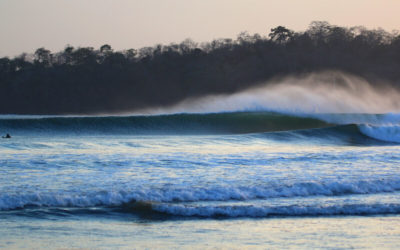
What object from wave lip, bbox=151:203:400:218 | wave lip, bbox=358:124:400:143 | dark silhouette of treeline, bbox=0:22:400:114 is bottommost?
wave lip, bbox=151:203:400:218

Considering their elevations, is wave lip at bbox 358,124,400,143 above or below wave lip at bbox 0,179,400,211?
above

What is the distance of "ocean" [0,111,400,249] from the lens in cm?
862

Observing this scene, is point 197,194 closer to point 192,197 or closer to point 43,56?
point 192,197

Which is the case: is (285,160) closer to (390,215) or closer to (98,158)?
(98,158)

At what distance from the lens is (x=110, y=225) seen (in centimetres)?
934

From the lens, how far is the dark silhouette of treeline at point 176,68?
85.9 meters

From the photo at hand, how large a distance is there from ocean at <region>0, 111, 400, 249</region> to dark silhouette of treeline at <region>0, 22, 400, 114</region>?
67246 millimetres

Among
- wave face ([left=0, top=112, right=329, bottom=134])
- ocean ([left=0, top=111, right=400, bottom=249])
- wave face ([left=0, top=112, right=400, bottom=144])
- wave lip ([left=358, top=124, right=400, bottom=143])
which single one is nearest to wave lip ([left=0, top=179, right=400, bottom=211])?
ocean ([left=0, top=111, right=400, bottom=249])

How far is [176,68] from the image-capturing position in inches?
3625

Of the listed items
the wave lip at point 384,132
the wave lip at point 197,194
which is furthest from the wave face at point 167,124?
the wave lip at point 197,194

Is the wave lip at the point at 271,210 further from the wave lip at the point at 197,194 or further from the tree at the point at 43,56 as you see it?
the tree at the point at 43,56

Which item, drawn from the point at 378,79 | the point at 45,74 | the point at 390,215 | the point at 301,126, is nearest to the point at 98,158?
the point at 390,215

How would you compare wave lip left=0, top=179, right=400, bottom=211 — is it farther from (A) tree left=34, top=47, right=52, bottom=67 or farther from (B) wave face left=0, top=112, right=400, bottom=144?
(A) tree left=34, top=47, right=52, bottom=67

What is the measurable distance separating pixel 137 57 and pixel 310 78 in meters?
26.8
